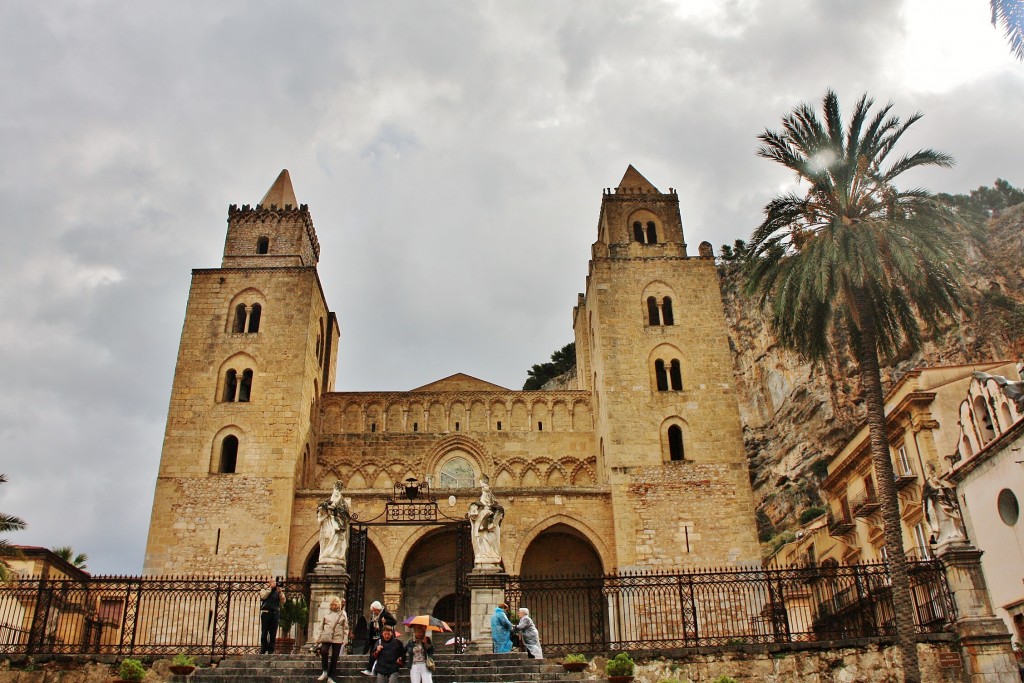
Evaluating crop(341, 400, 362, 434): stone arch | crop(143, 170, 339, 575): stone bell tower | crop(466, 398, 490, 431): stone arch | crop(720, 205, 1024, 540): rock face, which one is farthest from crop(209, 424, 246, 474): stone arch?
crop(720, 205, 1024, 540): rock face

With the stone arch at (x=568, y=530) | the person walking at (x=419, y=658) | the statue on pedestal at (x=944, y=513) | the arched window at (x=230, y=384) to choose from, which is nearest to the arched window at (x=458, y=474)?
the stone arch at (x=568, y=530)

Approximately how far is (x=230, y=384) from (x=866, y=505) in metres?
21.6

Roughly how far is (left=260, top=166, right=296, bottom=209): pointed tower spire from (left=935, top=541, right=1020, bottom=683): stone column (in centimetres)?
2703

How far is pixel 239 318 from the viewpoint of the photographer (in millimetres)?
30609

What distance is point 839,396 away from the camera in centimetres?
4269

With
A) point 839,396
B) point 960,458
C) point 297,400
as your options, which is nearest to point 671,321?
point 960,458

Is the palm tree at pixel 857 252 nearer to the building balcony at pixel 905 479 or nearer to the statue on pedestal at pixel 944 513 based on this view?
the statue on pedestal at pixel 944 513

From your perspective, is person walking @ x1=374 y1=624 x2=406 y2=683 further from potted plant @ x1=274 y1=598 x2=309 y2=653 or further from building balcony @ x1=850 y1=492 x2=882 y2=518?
building balcony @ x1=850 y1=492 x2=882 y2=518

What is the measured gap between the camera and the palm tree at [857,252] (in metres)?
17.0

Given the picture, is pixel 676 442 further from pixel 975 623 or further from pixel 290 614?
pixel 975 623

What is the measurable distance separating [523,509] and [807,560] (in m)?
15.3

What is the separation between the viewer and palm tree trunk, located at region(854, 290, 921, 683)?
14461 millimetres

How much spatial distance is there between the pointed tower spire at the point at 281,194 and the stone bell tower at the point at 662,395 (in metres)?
13.1

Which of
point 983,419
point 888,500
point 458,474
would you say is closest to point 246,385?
point 458,474
